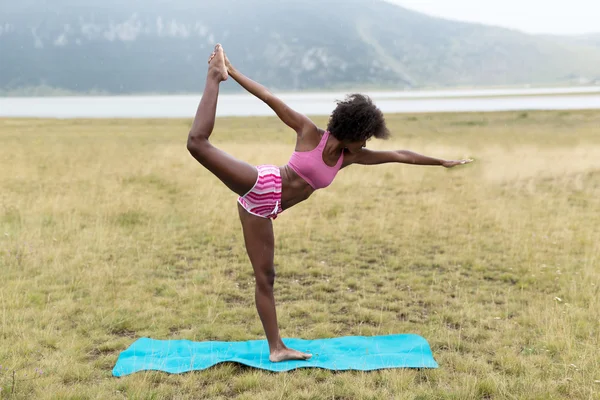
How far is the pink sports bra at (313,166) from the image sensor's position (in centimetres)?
459

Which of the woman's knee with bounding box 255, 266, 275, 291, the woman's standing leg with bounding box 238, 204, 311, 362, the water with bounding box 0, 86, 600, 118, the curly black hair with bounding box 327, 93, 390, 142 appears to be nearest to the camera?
the curly black hair with bounding box 327, 93, 390, 142

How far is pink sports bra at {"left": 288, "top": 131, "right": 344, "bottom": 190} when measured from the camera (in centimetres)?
459

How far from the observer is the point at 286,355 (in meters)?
4.95

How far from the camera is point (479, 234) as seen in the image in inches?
399

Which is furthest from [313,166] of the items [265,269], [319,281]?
[319,281]

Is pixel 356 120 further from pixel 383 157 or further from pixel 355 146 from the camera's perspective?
pixel 383 157

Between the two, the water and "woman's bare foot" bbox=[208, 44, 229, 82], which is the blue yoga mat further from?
the water

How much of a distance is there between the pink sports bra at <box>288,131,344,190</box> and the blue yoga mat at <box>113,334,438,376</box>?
5.49ft

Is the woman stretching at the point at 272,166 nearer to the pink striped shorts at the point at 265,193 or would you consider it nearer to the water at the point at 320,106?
the pink striped shorts at the point at 265,193

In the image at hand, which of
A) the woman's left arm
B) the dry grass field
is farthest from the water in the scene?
the woman's left arm

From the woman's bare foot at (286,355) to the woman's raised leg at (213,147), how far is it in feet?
5.06

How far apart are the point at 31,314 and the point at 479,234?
7.62 metres

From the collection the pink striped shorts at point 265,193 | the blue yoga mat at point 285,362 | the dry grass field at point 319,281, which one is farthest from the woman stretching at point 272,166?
the dry grass field at point 319,281

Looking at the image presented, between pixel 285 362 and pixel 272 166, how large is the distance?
1.80m
